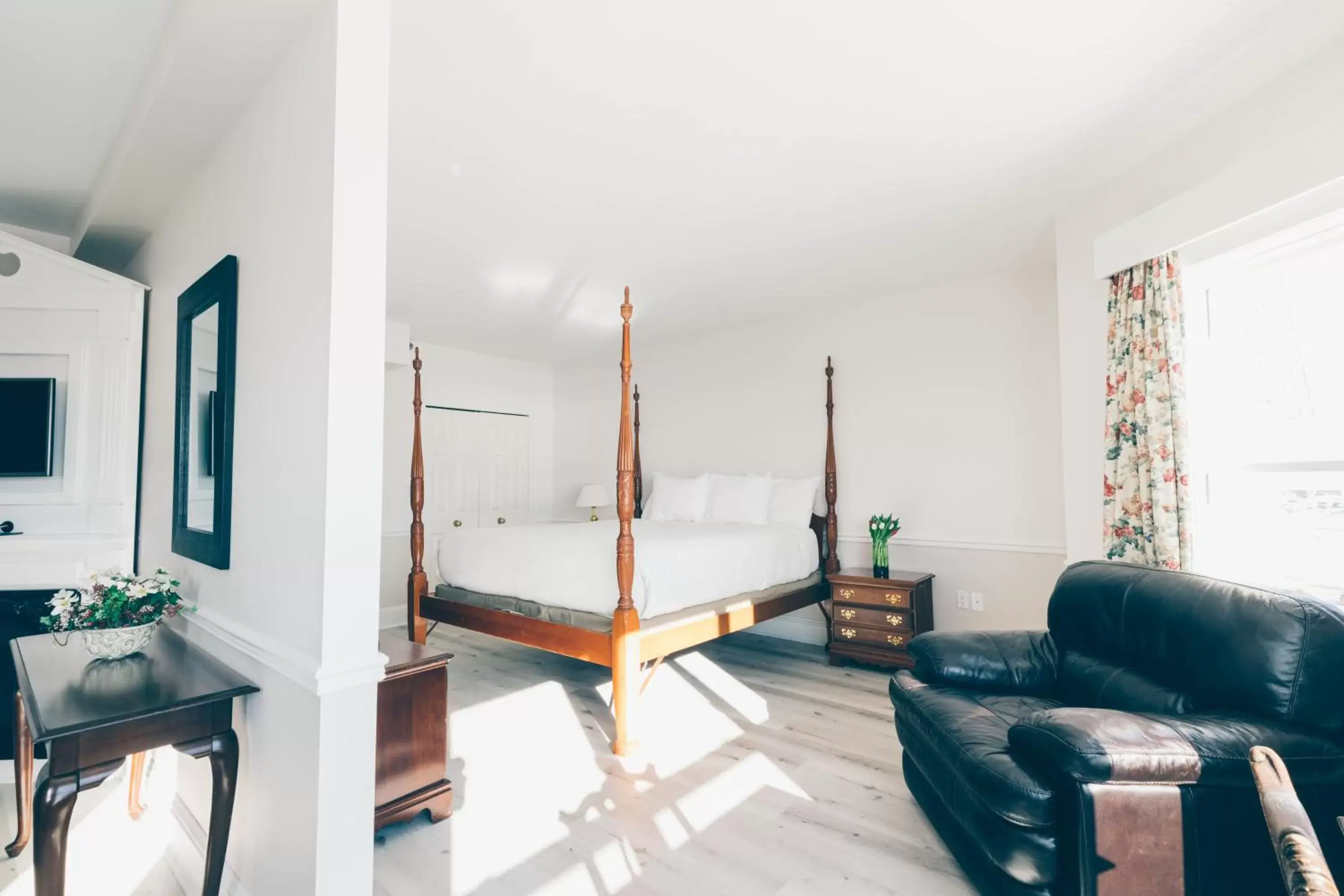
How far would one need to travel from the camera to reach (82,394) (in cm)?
287

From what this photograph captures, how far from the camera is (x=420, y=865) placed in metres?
2.05

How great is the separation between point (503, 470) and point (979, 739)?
5327mm

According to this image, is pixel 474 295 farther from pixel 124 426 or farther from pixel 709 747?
pixel 709 747

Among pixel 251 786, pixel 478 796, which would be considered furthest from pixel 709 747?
pixel 251 786

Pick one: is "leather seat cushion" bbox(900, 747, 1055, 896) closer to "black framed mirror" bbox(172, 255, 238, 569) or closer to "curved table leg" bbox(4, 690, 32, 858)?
"black framed mirror" bbox(172, 255, 238, 569)

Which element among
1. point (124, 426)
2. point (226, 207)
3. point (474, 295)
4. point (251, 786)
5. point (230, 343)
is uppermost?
point (474, 295)

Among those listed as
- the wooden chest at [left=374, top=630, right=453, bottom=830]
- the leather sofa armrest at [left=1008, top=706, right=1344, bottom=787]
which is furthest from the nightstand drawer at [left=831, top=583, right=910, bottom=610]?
the wooden chest at [left=374, top=630, right=453, bottom=830]

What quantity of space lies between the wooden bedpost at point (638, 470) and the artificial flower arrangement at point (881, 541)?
7.17 ft

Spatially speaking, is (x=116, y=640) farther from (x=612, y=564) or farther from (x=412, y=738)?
(x=612, y=564)

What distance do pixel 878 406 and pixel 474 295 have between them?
303 centimetres

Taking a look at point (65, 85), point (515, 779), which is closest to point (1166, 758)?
point (515, 779)

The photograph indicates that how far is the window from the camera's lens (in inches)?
89.1

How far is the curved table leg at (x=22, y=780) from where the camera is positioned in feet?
7.00

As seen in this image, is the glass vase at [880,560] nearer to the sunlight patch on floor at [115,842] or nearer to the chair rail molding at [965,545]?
the chair rail molding at [965,545]
